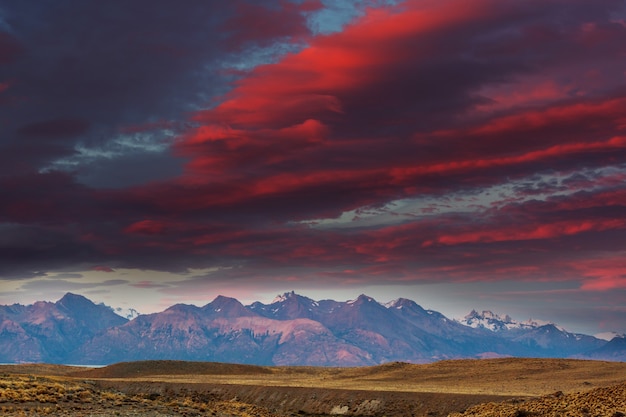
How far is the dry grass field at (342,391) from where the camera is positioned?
51.7 m

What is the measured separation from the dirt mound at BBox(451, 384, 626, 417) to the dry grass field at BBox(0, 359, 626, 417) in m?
0.08

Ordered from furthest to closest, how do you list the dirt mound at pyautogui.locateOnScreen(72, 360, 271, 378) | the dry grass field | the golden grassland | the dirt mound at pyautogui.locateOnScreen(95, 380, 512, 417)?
the dirt mound at pyautogui.locateOnScreen(72, 360, 271, 378) → the golden grassland → the dirt mound at pyautogui.locateOnScreen(95, 380, 512, 417) → the dry grass field

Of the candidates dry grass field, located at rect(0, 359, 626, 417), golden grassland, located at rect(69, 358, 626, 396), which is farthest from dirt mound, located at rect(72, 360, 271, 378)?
dry grass field, located at rect(0, 359, 626, 417)

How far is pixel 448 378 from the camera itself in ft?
362

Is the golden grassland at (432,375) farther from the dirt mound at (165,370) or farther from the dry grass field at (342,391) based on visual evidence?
the dry grass field at (342,391)

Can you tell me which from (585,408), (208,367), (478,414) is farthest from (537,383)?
(208,367)

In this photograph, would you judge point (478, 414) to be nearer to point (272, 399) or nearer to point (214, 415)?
point (214, 415)

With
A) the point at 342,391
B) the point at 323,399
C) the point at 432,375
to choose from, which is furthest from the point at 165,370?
the point at 342,391

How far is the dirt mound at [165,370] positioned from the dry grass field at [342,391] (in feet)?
0.69

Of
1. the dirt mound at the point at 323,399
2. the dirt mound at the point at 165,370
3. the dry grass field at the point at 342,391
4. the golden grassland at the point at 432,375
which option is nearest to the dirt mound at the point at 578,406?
the dry grass field at the point at 342,391

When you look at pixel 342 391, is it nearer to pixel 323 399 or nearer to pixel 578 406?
pixel 323 399

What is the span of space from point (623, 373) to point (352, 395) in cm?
4862

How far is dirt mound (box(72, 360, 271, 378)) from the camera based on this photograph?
13762 cm

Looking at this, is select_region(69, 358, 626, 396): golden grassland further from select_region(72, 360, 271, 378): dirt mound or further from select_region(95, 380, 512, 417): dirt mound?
select_region(95, 380, 512, 417): dirt mound
